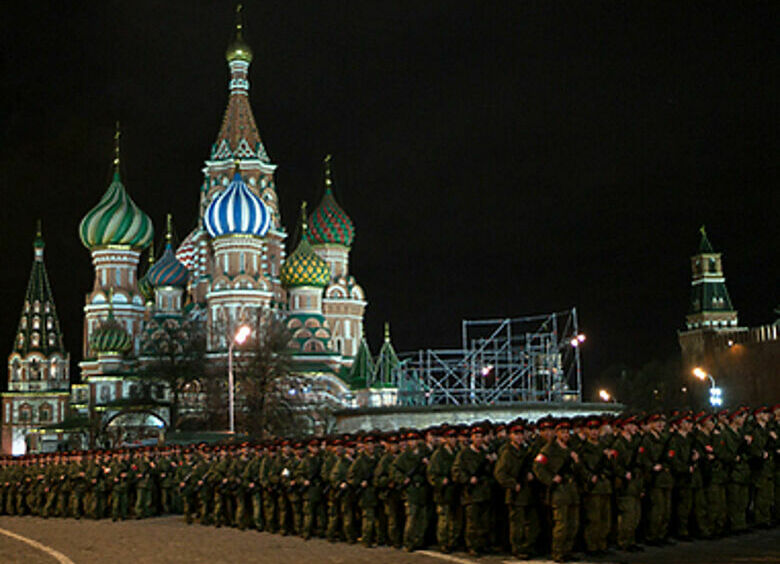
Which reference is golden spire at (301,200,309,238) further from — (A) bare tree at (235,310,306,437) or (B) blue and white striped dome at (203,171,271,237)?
(A) bare tree at (235,310,306,437)

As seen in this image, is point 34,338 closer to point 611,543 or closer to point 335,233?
point 335,233

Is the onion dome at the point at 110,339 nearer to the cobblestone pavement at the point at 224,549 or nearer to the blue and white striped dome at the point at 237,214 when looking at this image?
the blue and white striped dome at the point at 237,214

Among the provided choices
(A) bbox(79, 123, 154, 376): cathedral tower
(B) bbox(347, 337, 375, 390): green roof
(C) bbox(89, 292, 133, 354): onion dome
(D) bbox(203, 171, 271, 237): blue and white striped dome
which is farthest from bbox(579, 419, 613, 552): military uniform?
(A) bbox(79, 123, 154, 376): cathedral tower

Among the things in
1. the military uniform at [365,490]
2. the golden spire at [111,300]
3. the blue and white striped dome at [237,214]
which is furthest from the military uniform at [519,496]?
the golden spire at [111,300]

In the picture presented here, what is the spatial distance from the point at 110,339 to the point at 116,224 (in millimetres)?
7727

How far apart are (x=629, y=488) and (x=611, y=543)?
3.01ft

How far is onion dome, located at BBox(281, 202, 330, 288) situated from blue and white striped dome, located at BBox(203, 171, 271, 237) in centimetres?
440

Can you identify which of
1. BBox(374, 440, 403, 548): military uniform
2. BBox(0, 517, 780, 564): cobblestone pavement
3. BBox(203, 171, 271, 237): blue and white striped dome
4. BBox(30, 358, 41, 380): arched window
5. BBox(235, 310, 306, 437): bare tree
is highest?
BBox(203, 171, 271, 237): blue and white striped dome

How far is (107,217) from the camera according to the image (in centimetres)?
6259

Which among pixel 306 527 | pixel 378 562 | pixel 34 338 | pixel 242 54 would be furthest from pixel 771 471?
pixel 34 338

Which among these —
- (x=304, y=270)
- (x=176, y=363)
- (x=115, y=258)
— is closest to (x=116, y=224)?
(x=115, y=258)

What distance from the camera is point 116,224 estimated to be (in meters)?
62.3

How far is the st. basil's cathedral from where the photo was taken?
5419cm

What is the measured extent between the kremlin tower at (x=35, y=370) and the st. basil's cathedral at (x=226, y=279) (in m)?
13.8
